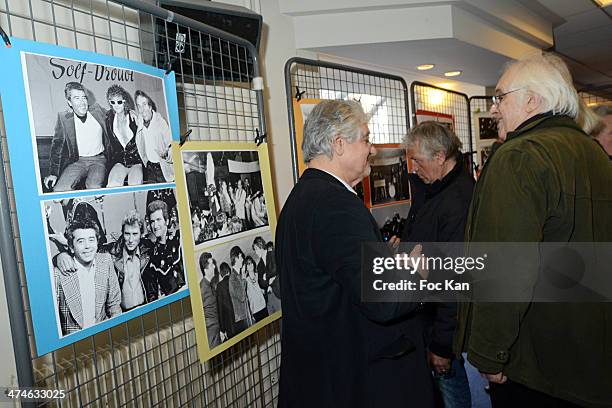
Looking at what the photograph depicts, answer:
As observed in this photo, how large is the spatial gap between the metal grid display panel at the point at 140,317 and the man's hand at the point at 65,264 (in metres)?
0.24

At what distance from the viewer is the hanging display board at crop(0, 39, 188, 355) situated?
2.96 feet

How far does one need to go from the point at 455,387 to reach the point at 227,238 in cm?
135

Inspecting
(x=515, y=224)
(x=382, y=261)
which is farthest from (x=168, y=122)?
(x=515, y=224)

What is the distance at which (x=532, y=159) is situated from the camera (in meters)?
1.21

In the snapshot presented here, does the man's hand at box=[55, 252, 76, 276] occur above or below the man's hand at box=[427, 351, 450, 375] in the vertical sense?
above

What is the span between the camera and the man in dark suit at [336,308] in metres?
1.21

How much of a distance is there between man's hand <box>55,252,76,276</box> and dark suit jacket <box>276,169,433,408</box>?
56 centimetres

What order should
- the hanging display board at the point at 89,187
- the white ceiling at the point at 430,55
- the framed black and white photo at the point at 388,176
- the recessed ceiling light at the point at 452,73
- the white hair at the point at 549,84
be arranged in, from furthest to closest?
the recessed ceiling light at the point at 452,73
the white ceiling at the point at 430,55
the framed black and white photo at the point at 388,176
the white hair at the point at 549,84
the hanging display board at the point at 89,187

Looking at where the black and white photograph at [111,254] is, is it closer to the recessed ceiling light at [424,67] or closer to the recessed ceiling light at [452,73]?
the recessed ceiling light at [424,67]

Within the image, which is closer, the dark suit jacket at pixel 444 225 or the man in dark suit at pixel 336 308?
the man in dark suit at pixel 336 308

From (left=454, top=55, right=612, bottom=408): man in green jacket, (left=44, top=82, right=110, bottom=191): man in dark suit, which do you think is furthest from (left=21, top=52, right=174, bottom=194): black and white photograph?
(left=454, top=55, right=612, bottom=408): man in green jacket

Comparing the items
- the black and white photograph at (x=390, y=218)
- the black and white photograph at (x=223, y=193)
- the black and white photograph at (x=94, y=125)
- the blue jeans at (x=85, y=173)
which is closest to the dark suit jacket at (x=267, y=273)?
the black and white photograph at (x=223, y=193)

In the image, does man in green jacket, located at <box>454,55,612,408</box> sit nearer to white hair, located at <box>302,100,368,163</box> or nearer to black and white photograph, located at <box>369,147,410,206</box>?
white hair, located at <box>302,100,368,163</box>

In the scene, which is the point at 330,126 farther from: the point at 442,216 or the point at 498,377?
the point at 498,377
